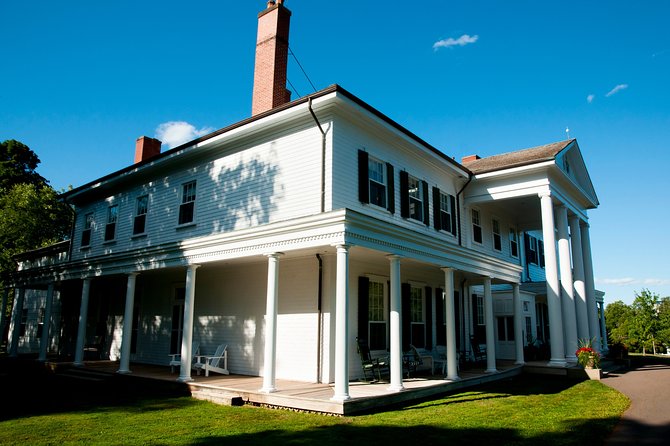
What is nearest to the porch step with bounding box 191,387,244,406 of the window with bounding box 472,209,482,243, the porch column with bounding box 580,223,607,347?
the window with bounding box 472,209,482,243

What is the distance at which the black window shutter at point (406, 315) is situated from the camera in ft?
49.5

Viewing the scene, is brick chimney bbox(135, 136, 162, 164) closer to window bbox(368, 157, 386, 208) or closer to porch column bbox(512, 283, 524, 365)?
window bbox(368, 157, 386, 208)

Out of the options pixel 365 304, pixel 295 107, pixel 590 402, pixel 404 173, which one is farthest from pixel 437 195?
pixel 590 402

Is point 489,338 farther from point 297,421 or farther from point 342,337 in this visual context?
point 297,421

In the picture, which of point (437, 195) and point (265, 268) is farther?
point (437, 195)

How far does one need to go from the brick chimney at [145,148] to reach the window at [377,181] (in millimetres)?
12008

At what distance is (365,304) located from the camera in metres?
13.3

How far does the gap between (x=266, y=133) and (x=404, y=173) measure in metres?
4.42

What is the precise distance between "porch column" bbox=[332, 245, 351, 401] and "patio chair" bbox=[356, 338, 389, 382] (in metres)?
3.22

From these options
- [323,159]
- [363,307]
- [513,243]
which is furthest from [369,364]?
[513,243]

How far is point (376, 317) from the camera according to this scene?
13867 mm

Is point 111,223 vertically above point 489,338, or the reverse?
point 111,223

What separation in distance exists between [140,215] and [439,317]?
11.8 metres

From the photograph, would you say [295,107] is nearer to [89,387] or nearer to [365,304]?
[365,304]
